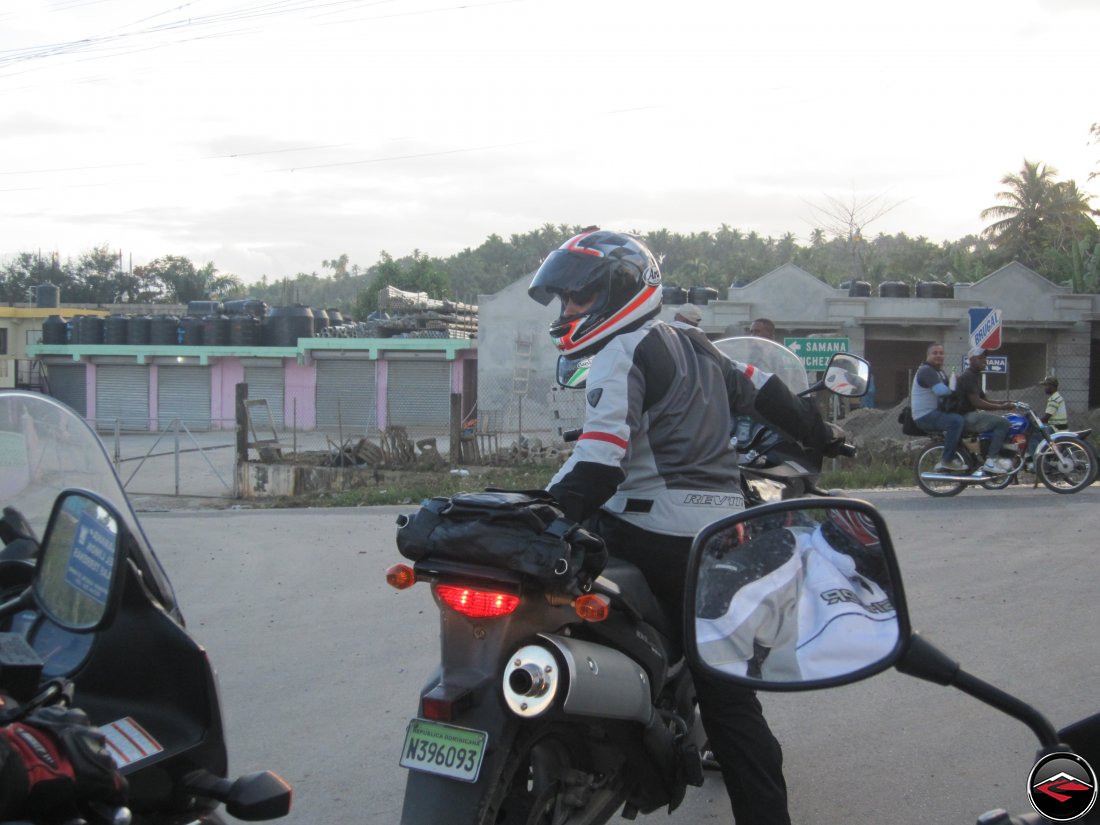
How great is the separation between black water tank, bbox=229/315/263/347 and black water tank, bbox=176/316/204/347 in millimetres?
1112

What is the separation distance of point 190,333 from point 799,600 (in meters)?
38.1

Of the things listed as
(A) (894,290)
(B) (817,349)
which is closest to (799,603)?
(B) (817,349)

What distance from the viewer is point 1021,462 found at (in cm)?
1270

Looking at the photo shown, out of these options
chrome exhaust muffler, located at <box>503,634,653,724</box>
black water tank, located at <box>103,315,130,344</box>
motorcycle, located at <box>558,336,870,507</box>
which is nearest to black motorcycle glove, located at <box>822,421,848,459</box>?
motorcycle, located at <box>558,336,870,507</box>

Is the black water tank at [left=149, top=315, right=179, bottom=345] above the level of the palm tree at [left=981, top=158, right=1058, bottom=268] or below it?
below

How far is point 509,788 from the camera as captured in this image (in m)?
2.84

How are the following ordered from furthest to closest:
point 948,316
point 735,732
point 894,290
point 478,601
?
point 894,290 → point 948,316 → point 735,732 → point 478,601

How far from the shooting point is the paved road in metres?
4.23

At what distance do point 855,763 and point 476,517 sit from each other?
2.48 meters

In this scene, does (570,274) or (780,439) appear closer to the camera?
(570,274)

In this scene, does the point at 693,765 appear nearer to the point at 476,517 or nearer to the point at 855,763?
the point at 476,517

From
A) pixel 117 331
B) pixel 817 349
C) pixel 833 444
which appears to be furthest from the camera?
pixel 117 331

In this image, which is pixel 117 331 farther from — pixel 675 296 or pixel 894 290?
pixel 894 290

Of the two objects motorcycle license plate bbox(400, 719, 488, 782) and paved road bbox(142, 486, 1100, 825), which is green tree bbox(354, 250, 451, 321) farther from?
motorcycle license plate bbox(400, 719, 488, 782)
